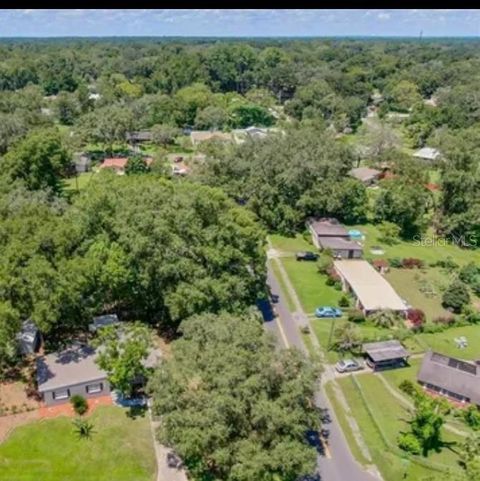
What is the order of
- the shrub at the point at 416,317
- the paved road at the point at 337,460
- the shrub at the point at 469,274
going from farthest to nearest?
1. the shrub at the point at 469,274
2. the shrub at the point at 416,317
3. the paved road at the point at 337,460

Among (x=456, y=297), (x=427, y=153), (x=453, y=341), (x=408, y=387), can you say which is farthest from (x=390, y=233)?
(x=427, y=153)

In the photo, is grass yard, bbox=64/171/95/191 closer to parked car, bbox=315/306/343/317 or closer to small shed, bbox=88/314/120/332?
small shed, bbox=88/314/120/332

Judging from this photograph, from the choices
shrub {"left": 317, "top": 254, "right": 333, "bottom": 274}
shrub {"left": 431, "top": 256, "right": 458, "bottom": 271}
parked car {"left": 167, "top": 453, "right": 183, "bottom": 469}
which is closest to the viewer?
parked car {"left": 167, "top": 453, "right": 183, "bottom": 469}

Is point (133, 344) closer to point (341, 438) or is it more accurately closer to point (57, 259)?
point (57, 259)

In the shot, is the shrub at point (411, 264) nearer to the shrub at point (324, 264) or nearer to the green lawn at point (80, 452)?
the shrub at point (324, 264)

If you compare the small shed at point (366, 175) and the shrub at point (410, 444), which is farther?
the small shed at point (366, 175)

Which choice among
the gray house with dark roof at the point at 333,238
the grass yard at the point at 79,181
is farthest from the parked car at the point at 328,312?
the grass yard at the point at 79,181

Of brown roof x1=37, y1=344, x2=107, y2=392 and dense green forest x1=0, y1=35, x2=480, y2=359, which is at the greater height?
dense green forest x1=0, y1=35, x2=480, y2=359

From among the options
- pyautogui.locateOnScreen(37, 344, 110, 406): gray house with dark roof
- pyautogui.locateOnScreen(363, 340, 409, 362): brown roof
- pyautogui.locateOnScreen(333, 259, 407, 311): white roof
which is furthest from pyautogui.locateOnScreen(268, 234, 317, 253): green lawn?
pyautogui.locateOnScreen(37, 344, 110, 406): gray house with dark roof
